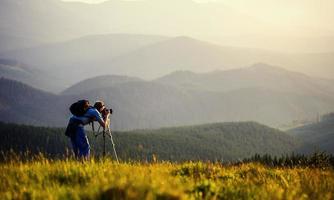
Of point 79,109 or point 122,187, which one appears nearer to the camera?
point 122,187

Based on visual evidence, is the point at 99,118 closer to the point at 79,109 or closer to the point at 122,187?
the point at 79,109

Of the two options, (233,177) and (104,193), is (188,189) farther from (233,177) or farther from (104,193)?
(233,177)

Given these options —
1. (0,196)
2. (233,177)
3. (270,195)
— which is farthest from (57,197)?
(233,177)

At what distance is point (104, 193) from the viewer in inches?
217

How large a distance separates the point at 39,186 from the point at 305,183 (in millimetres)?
4774

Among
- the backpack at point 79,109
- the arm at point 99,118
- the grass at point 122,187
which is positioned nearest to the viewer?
the grass at point 122,187

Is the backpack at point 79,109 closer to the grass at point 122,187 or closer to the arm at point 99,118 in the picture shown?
the arm at point 99,118

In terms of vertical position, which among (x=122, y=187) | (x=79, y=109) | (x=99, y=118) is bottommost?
(x=122, y=187)

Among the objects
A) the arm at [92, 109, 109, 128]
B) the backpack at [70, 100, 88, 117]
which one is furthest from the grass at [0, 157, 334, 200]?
the backpack at [70, 100, 88, 117]

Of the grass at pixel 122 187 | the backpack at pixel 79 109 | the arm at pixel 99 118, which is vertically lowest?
the grass at pixel 122 187

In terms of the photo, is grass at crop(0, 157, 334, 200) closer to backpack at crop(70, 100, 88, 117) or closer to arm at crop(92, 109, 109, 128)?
arm at crop(92, 109, 109, 128)

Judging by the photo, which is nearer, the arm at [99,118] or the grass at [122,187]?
the grass at [122,187]

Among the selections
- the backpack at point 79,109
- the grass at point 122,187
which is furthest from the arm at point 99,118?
the grass at point 122,187

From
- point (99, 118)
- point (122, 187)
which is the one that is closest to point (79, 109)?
point (99, 118)
